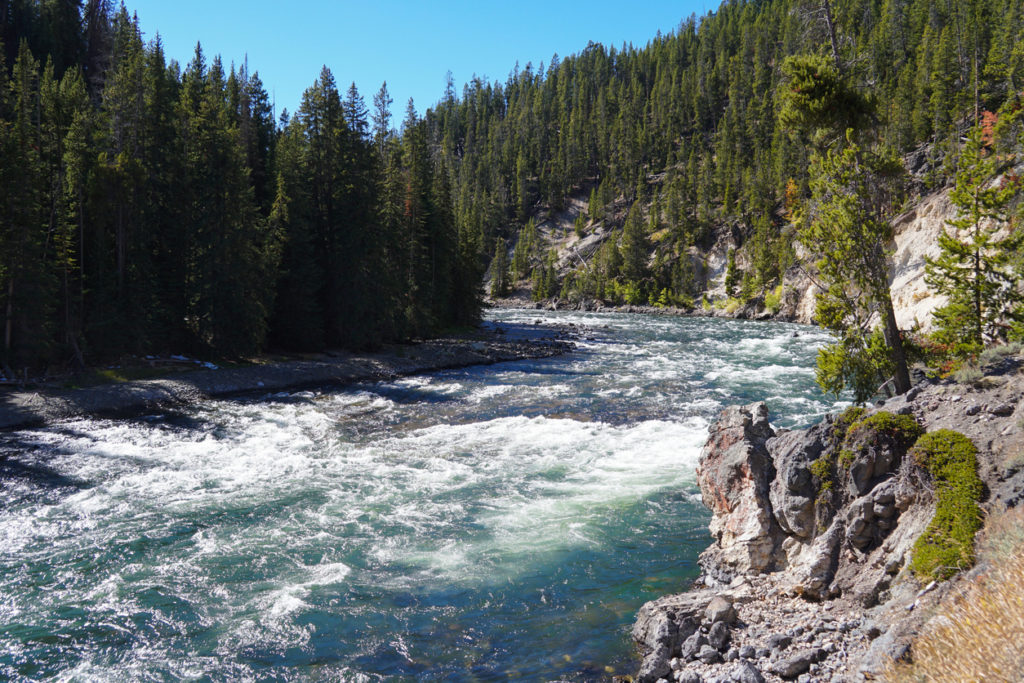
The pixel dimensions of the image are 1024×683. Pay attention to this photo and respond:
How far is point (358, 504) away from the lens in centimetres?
1437

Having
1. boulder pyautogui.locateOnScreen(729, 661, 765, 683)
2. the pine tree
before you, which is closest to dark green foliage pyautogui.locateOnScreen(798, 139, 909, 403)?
the pine tree

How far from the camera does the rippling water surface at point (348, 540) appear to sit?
28.5ft

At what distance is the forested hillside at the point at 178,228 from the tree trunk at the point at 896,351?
2974cm

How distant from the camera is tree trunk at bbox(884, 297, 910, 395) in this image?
15.0m

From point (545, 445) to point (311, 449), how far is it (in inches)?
296

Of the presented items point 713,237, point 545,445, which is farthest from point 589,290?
point 545,445

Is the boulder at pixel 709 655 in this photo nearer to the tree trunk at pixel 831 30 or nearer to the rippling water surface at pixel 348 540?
the rippling water surface at pixel 348 540

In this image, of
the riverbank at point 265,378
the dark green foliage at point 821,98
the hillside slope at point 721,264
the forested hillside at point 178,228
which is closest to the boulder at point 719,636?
the dark green foliage at point 821,98

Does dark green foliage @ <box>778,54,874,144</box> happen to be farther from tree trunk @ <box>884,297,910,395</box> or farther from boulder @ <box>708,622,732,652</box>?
boulder @ <box>708,622,732,652</box>

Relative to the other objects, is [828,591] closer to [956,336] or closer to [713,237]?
[956,336]

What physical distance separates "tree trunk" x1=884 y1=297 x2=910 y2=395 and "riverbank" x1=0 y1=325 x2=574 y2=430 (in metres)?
24.8

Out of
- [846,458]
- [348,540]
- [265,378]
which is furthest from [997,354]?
[265,378]

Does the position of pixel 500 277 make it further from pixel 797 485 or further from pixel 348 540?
pixel 797 485

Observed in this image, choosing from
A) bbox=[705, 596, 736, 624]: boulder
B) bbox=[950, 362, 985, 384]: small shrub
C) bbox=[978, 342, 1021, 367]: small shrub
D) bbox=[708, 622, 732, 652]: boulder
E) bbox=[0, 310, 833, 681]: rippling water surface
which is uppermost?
bbox=[978, 342, 1021, 367]: small shrub
